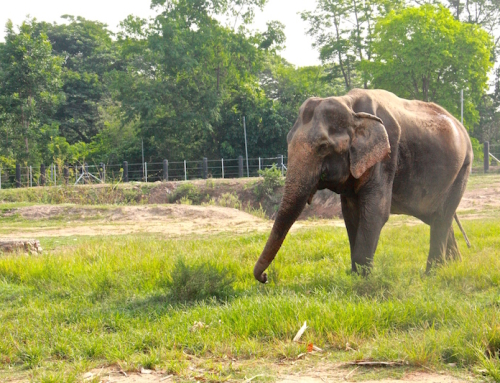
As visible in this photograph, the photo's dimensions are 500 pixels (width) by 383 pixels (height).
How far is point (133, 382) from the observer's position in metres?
4.30

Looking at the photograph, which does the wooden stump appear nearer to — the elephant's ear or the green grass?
the green grass

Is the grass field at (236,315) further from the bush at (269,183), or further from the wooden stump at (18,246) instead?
the bush at (269,183)

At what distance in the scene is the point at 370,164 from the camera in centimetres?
644

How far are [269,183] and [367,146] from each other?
19.5m

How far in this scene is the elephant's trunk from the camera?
6230mm

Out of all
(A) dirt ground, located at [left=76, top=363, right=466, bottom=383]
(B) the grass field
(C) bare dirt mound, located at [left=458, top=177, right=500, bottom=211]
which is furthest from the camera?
(C) bare dirt mound, located at [left=458, top=177, right=500, bottom=211]

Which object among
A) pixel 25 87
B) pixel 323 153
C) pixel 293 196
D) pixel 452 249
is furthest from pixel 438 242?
pixel 25 87

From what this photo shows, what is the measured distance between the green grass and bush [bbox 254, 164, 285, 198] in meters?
16.9

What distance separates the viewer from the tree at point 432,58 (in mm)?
35500

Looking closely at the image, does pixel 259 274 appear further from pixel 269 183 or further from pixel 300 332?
pixel 269 183

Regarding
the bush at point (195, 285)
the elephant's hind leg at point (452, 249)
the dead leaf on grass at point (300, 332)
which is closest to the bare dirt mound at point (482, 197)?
the elephant's hind leg at point (452, 249)

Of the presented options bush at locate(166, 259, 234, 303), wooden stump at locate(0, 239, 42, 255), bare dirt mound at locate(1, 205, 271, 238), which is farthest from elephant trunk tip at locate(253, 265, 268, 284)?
bare dirt mound at locate(1, 205, 271, 238)

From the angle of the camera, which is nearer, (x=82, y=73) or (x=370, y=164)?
(x=370, y=164)

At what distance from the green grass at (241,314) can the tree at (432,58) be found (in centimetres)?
2886
